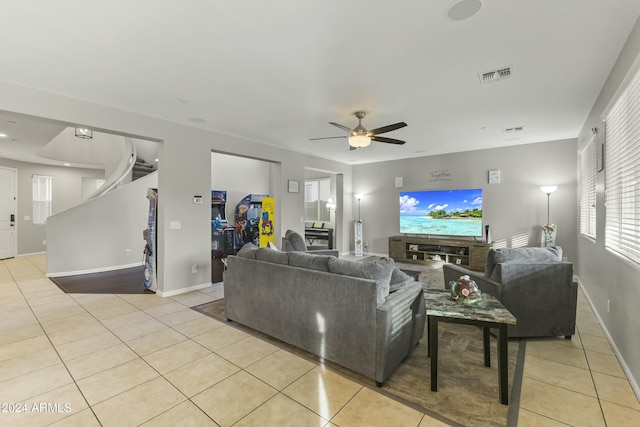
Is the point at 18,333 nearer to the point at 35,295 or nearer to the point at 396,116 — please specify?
the point at 35,295

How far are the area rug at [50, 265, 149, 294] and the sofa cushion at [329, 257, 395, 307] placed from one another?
384 centimetres

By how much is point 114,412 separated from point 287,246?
2.94m

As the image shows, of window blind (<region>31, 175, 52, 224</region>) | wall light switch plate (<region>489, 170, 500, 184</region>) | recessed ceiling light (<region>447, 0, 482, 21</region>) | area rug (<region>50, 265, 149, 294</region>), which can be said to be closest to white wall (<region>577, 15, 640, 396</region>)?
recessed ceiling light (<region>447, 0, 482, 21</region>)

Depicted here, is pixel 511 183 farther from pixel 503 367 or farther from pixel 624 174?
pixel 503 367

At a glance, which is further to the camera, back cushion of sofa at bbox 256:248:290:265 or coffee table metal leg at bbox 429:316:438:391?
back cushion of sofa at bbox 256:248:290:265

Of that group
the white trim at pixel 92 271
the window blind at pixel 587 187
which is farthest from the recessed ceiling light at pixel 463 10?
the white trim at pixel 92 271

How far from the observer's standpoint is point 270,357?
8.54 ft

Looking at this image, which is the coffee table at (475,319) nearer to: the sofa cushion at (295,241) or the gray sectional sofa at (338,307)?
the gray sectional sofa at (338,307)

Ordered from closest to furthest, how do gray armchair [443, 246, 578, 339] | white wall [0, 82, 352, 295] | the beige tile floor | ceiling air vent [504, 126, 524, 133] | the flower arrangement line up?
1. the beige tile floor
2. the flower arrangement
3. gray armchair [443, 246, 578, 339]
4. white wall [0, 82, 352, 295]
5. ceiling air vent [504, 126, 524, 133]

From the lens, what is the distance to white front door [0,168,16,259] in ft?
24.6

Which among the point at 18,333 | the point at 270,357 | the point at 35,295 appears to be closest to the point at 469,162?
the point at 270,357

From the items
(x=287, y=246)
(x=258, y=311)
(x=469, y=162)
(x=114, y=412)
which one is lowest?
(x=114, y=412)

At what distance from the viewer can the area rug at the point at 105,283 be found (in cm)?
471

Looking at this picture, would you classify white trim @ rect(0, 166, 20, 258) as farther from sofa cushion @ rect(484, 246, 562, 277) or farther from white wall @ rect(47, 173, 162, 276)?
sofa cushion @ rect(484, 246, 562, 277)
